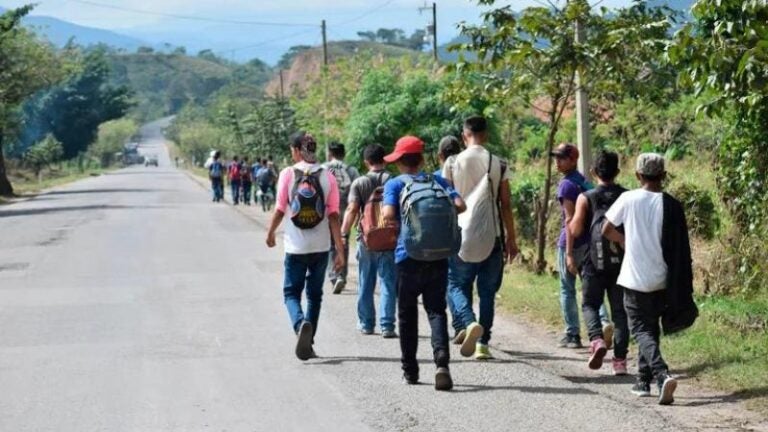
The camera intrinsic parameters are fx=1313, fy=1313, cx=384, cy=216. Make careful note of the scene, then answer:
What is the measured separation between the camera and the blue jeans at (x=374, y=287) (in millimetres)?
11500

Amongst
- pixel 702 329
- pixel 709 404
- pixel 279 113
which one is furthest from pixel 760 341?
pixel 279 113

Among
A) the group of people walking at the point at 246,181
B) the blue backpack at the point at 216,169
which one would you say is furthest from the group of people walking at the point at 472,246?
the blue backpack at the point at 216,169

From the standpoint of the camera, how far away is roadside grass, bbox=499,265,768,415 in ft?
29.7

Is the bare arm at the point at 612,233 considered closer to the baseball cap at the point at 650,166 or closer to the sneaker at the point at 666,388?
the baseball cap at the point at 650,166

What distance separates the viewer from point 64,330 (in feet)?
40.3

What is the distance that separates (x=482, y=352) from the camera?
33.8 feet

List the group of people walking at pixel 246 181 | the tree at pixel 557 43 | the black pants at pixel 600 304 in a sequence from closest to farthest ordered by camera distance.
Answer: the black pants at pixel 600 304 → the tree at pixel 557 43 → the group of people walking at pixel 246 181

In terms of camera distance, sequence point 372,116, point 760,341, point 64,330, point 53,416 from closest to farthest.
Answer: point 53,416 → point 760,341 → point 64,330 → point 372,116

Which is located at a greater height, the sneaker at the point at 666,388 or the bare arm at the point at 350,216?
the bare arm at the point at 350,216

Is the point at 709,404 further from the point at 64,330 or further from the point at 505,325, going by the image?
the point at 64,330

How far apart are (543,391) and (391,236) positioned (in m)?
2.20

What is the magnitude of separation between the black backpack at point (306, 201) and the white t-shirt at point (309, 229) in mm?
37

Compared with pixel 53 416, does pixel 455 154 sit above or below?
above

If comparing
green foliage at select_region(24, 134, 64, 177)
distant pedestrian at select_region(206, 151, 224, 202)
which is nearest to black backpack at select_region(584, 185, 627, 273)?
distant pedestrian at select_region(206, 151, 224, 202)
